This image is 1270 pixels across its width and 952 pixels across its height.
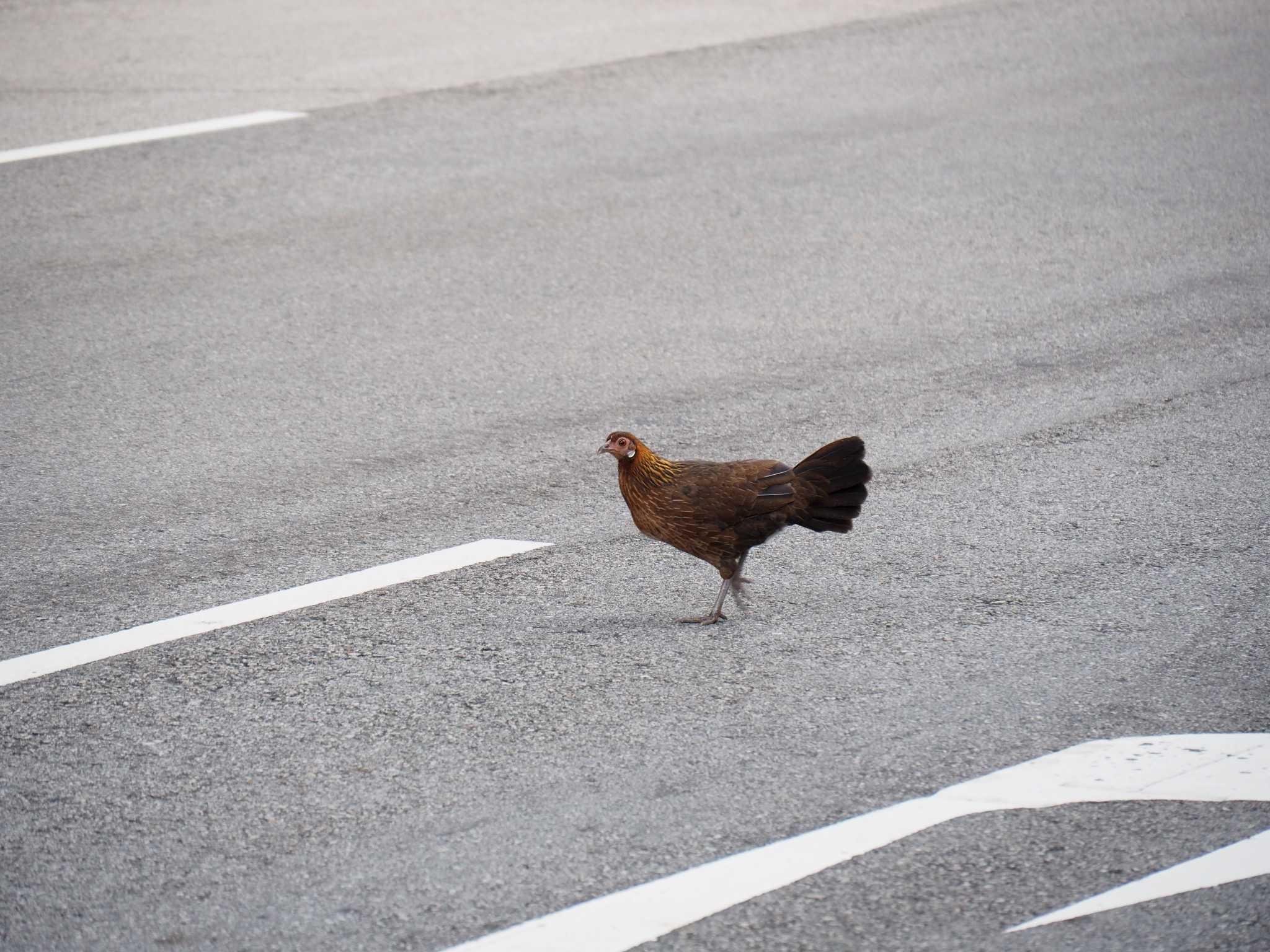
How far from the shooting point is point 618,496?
6582 millimetres

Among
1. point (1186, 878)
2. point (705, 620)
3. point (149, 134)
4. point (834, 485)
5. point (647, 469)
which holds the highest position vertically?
point (149, 134)

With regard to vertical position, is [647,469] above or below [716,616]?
above

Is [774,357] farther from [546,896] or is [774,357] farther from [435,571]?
[546,896]

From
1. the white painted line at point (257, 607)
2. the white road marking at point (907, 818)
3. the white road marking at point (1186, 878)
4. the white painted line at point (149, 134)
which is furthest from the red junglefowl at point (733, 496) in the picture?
the white painted line at point (149, 134)

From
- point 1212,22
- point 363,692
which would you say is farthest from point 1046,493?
point 1212,22

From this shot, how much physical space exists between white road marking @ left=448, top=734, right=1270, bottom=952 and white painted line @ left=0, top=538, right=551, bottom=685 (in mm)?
2088

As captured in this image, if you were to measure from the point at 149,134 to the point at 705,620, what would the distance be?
7.31m

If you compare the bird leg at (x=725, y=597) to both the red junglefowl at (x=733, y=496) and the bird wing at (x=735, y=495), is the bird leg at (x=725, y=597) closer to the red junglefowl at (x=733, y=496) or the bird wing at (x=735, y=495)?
the red junglefowl at (x=733, y=496)

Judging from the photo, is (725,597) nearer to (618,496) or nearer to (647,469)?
(647,469)

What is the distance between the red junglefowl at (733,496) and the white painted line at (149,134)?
6821mm

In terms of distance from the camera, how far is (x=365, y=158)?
10.8 m

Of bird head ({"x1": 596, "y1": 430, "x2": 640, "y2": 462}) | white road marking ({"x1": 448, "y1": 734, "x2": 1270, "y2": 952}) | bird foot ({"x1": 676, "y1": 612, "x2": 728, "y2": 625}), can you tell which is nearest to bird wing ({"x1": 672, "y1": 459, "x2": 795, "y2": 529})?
bird head ({"x1": 596, "y1": 430, "x2": 640, "y2": 462})

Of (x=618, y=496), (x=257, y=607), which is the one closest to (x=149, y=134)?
(x=618, y=496)

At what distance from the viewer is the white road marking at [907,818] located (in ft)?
12.3
